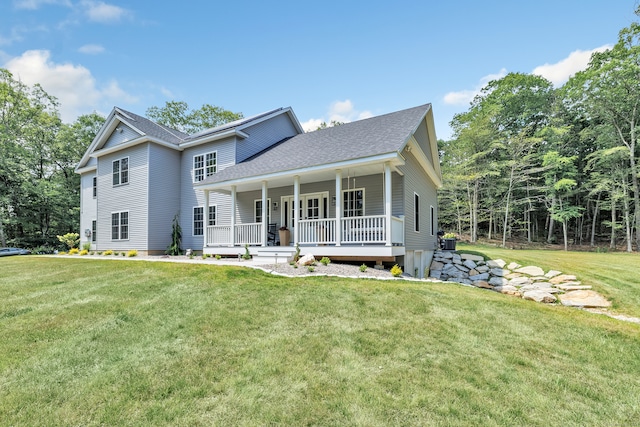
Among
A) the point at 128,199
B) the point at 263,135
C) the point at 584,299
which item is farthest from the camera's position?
the point at 128,199

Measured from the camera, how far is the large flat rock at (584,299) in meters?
7.29

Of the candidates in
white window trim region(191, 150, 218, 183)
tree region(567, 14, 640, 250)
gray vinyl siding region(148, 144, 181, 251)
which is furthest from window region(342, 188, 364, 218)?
tree region(567, 14, 640, 250)

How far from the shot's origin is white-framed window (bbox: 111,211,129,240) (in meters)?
16.0

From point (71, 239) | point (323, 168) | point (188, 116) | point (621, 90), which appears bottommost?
point (71, 239)

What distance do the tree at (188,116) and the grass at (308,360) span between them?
28363mm

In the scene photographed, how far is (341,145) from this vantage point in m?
10.6

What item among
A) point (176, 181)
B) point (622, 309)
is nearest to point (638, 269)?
point (622, 309)

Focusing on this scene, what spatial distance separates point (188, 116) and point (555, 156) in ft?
107

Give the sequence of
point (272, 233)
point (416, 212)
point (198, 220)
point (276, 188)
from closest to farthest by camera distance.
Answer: point (416, 212) < point (272, 233) < point (276, 188) < point (198, 220)

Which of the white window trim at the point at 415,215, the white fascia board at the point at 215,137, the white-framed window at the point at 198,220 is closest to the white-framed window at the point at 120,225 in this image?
the white-framed window at the point at 198,220

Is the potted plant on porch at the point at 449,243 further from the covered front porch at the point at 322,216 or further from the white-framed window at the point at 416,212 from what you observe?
the covered front porch at the point at 322,216

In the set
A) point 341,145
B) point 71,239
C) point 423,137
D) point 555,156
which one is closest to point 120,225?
point 71,239

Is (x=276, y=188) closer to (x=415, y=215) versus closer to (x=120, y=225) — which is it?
(x=415, y=215)

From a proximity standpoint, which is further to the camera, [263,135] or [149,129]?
[149,129]
